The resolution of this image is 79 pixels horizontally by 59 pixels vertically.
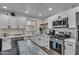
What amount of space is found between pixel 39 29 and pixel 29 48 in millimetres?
320

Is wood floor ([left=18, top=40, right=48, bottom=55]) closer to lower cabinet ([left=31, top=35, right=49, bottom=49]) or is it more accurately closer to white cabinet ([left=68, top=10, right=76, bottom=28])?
lower cabinet ([left=31, top=35, right=49, bottom=49])

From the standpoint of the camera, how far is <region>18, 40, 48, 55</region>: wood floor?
116 centimetres

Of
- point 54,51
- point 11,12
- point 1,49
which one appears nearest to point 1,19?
point 11,12

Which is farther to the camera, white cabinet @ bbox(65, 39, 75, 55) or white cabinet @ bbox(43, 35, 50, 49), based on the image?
white cabinet @ bbox(43, 35, 50, 49)

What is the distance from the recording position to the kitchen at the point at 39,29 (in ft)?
3.44

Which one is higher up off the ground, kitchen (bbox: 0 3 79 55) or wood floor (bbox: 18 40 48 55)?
kitchen (bbox: 0 3 79 55)

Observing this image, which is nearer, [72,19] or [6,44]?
[72,19]

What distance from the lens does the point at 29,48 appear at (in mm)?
1197

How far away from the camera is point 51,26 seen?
1173 mm

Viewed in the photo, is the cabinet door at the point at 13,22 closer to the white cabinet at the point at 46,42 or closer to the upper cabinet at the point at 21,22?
the upper cabinet at the point at 21,22

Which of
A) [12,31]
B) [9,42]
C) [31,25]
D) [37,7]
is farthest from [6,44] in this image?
[37,7]

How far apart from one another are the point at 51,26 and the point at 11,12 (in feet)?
1.94

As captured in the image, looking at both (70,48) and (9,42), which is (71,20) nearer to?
(70,48)

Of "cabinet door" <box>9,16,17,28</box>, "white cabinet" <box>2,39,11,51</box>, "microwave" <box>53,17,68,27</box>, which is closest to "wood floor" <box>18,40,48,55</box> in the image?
"white cabinet" <box>2,39,11,51</box>
